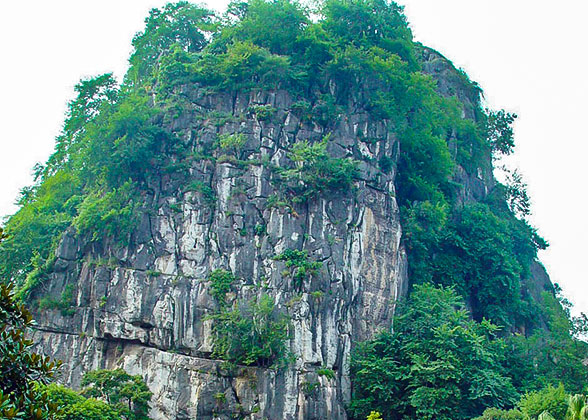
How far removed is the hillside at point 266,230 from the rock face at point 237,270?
0.22 feet

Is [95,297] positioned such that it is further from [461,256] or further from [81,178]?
[461,256]

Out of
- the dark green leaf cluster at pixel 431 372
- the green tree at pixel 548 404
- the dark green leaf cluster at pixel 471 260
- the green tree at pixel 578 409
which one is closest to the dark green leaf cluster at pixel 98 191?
the dark green leaf cluster at pixel 431 372

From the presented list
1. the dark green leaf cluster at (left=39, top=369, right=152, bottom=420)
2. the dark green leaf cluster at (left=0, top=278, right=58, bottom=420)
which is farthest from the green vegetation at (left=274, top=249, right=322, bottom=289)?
the dark green leaf cluster at (left=0, top=278, right=58, bottom=420)

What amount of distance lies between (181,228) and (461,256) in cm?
1274

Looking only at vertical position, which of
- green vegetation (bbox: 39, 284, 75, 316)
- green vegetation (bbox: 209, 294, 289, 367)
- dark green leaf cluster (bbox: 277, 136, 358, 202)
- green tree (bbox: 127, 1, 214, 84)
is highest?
green tree (bbox: 127, 1, 214, 84)

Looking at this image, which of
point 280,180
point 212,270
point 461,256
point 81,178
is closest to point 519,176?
point 461,256

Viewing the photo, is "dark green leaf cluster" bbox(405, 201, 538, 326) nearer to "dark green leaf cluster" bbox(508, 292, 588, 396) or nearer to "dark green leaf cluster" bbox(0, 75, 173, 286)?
"dark green leaf cluster" bbox(508, 292, 588, 396)

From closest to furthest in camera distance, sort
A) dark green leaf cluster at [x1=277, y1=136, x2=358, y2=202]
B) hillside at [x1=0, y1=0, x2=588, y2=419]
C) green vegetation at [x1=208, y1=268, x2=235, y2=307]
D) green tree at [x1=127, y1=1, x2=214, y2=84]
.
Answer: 1. hillside at [x1=0, y1=0, x2=588, y2=419]
2. green vegetation at [x1=208, y1=268, x2=235, y2=307]
3. dark green leaf cluster at [x1=277, y1=136, x2=358, y2=202]
4. green tree at [x1=127, y1=1, x2=214, y2=84]

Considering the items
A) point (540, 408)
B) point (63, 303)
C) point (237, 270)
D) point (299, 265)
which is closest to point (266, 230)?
point (237, 270)

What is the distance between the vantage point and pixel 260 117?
2766cm

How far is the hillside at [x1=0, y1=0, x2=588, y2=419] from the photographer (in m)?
23.1

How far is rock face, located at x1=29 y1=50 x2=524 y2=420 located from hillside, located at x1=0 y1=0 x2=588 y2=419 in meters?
0.07

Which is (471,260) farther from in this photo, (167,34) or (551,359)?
(167,34)

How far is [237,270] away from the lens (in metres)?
24.9
